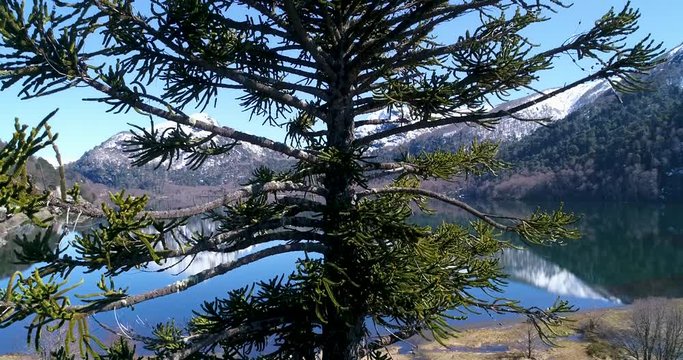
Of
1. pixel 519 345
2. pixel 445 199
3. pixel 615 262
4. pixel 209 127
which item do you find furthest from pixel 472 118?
pixel 615 262

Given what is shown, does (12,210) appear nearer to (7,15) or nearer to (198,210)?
(198,210)

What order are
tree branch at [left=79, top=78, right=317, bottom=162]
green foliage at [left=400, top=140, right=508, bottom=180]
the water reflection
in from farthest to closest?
the water reflection < green foliage at [left=400, top=140, right=508, bottom=180] < tree branch at [left=79, top=78, right=317, bottom=162]

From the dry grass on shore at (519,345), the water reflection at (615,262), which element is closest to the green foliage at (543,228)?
the dry grass on shore at (519,345)

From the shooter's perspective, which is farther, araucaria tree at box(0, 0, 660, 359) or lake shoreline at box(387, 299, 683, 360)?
lake shoreline at box(387, 299, 683, 360)

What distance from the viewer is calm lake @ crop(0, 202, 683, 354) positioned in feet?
163

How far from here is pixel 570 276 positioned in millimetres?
64250

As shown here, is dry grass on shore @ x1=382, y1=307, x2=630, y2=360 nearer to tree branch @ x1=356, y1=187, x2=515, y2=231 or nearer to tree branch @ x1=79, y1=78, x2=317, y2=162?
tree branch @ x1=356, y1=187, x2=515, y2=231

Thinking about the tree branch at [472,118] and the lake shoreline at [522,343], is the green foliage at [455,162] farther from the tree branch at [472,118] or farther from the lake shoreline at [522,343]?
the lake shoreline at [522,343]

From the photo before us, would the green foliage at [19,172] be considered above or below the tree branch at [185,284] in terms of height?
above

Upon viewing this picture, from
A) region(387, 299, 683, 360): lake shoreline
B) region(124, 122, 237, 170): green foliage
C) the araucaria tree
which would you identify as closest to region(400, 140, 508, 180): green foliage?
the araucaria tree

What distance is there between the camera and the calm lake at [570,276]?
163ft

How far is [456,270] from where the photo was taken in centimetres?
535

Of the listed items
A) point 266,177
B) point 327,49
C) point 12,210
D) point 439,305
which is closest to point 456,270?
point 439,305

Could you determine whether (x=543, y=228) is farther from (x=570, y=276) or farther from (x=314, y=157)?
(x=570, y=276)
